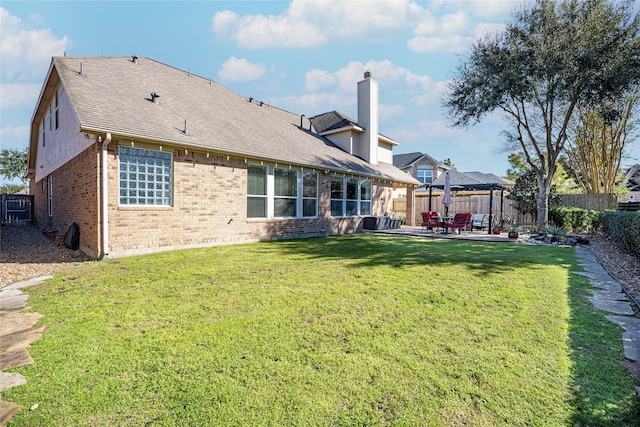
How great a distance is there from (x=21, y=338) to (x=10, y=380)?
1.03m

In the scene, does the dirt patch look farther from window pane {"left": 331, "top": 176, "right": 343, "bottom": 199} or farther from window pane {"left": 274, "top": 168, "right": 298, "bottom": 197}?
window pane {"left": 331, "top": 176, "right": 343, "bottom": 199}

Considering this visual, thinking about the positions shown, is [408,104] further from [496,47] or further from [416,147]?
[416,147]

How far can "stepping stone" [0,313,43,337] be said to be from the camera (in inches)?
139

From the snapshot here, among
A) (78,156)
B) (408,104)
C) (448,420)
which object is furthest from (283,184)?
(408,104)

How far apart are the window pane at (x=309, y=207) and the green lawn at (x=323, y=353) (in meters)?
7.12

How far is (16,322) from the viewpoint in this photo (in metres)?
3.76

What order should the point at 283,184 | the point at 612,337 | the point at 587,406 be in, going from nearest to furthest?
the point at 587,406 → the point at 612,337 → the point at 283,184

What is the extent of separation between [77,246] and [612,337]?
39.5 feet

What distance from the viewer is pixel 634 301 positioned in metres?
4.70

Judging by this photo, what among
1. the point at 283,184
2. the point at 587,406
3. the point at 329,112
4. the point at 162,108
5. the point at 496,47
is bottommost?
the point at 587,406

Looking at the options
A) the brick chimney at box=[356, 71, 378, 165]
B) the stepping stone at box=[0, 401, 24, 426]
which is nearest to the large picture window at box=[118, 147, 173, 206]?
the stepping stone at box=[0, 401, 24, 426]

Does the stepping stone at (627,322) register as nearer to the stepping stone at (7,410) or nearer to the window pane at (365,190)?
the stepping stone at (7,410)

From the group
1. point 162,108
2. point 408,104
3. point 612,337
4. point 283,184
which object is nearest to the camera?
point 612,337

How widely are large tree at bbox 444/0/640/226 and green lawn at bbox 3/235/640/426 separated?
11422 millimetres
